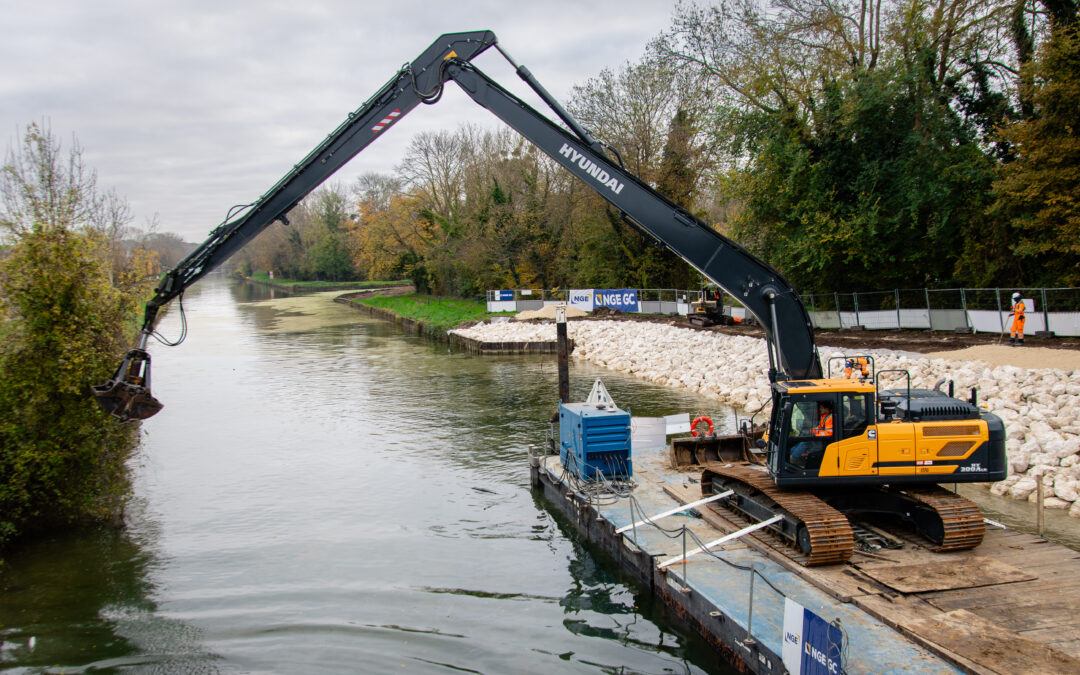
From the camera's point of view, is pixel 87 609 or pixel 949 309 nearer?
pixel 87 609

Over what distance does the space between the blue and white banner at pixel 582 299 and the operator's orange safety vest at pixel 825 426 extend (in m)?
37.8

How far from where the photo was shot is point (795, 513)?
383 inches

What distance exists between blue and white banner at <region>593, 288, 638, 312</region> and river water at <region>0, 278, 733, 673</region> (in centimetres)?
2125

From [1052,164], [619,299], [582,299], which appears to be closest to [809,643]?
[1052,164]

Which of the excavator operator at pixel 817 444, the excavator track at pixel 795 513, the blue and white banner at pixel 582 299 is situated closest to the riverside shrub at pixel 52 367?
the excavator track at pixel 795 513

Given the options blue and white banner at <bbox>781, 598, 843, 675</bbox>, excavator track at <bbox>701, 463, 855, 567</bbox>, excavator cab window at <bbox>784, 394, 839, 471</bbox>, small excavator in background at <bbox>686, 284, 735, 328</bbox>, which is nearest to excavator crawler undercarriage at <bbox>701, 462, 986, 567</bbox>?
excavator track at <bbox>701, 463, 855, 567</bbox>

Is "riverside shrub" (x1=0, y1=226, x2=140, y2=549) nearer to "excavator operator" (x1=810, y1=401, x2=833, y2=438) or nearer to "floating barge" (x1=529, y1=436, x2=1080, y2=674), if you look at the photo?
"floating barge" (x1=529, y1=436, x2=1080, y2=674)

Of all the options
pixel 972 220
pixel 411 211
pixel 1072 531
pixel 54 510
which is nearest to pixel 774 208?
pixel 972 220

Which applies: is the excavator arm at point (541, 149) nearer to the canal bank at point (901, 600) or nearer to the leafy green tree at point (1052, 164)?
the canal bank at point (901, 600)

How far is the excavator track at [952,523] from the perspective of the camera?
9.73 meters

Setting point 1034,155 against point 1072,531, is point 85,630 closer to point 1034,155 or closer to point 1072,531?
point 1072,531

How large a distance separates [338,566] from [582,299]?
3701cm

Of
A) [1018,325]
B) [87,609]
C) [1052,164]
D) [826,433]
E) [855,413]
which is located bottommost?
[87,609]

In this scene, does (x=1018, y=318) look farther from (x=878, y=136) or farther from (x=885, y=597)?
(x=885, y=597)
